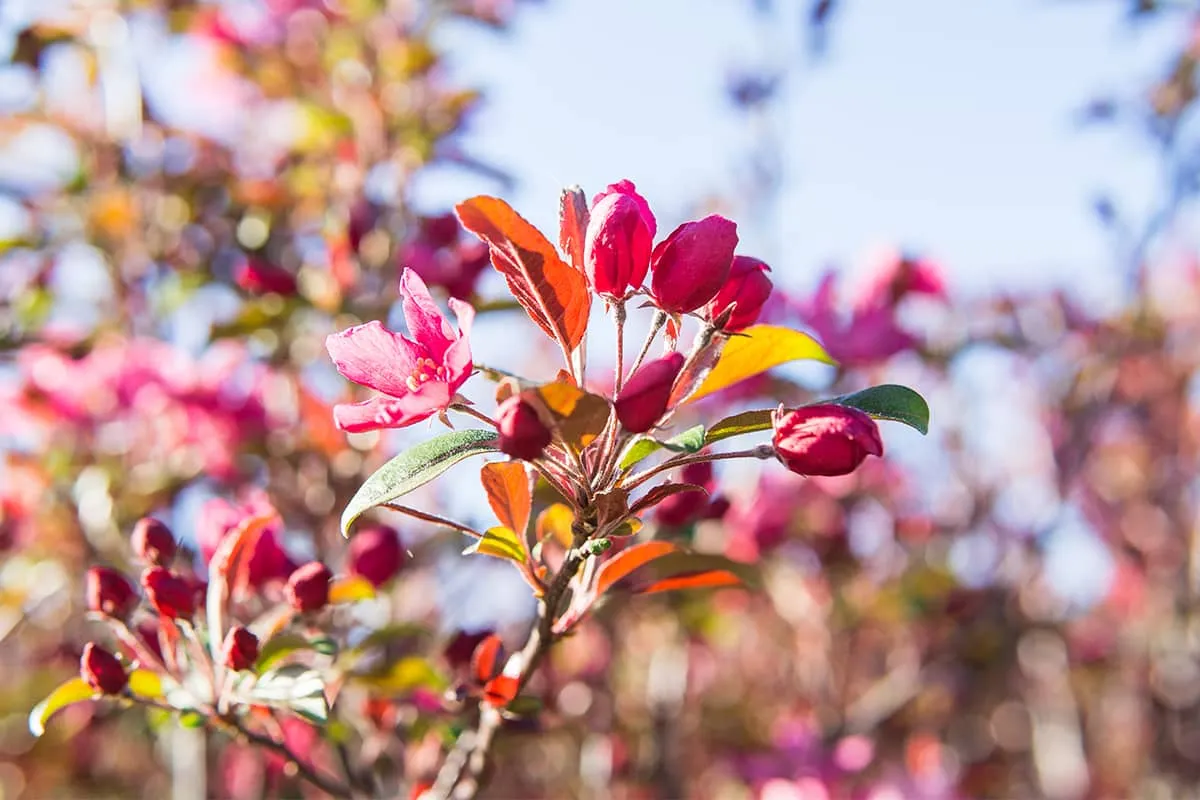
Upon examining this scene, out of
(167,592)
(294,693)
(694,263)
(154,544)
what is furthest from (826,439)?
(154,544)

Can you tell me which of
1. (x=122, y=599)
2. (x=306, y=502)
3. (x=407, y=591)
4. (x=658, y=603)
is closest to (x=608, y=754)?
(x=658, y=603)

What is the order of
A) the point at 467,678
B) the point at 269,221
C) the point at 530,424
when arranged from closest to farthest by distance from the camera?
the point at 530,424
the point at 467,678
the point at 269,221

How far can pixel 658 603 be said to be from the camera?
278cm

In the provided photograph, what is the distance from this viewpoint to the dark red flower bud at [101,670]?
4.17 ft

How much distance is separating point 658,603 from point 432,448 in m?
1.83

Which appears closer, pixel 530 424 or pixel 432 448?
pixel 530 424

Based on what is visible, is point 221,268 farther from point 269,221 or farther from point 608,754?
point 608,754

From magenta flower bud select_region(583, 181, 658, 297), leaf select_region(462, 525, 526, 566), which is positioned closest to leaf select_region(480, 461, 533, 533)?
leaf select_region(462, 525, 526, 566)

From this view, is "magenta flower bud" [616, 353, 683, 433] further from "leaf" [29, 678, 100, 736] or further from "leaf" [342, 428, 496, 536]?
"leaf" [29, 678, 100, 736]

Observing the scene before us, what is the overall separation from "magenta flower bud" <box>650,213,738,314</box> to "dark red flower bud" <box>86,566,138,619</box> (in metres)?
0.85

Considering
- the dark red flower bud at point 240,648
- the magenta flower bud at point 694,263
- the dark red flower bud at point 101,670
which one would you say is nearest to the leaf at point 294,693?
the dark red flower bud at point 240,648

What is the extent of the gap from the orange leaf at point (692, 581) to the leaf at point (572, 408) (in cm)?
48

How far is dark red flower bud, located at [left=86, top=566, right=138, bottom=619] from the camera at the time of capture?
4.53ft

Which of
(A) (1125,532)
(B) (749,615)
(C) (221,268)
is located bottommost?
(B) (749,615)
